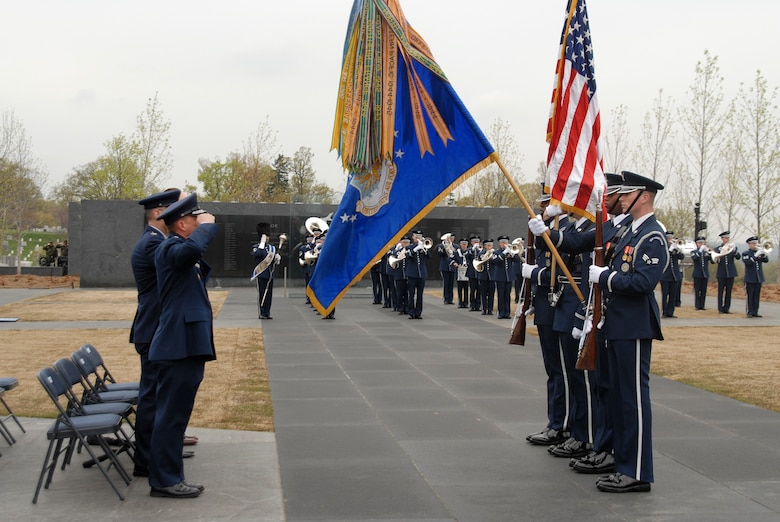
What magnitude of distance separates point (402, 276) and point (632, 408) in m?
15.0

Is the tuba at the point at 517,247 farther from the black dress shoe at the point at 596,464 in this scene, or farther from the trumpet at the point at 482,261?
the black dress shoe at the point at 596,464

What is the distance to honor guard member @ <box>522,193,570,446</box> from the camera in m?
7.06

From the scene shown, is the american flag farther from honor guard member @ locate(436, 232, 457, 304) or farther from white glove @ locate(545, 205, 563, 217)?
honor guard member @ locate(436, 232, 457, 304)

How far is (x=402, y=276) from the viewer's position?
20.7m

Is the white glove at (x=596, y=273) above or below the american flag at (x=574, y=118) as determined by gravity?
below

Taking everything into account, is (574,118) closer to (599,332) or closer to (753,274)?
(599,332)

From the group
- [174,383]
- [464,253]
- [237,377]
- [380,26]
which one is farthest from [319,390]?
[464,253]

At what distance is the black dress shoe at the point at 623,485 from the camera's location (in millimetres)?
5742

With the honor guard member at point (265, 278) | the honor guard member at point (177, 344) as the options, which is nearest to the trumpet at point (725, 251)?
the honor guard member at point (265, 278)

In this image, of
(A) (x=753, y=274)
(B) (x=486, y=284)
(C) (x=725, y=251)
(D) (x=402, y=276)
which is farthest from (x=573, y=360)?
(C) (x=725, y=251)

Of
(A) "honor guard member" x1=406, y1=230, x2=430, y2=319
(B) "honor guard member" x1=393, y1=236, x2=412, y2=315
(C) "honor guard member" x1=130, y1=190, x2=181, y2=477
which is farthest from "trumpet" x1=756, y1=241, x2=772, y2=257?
(C) "honor guard member" x1=130, y1=190, x2=181, y2=477

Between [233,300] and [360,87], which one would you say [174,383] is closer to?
[360,87]

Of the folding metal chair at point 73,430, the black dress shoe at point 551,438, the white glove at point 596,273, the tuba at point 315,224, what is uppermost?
the tuba at point 315,224

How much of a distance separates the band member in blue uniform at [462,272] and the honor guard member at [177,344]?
687 inches
